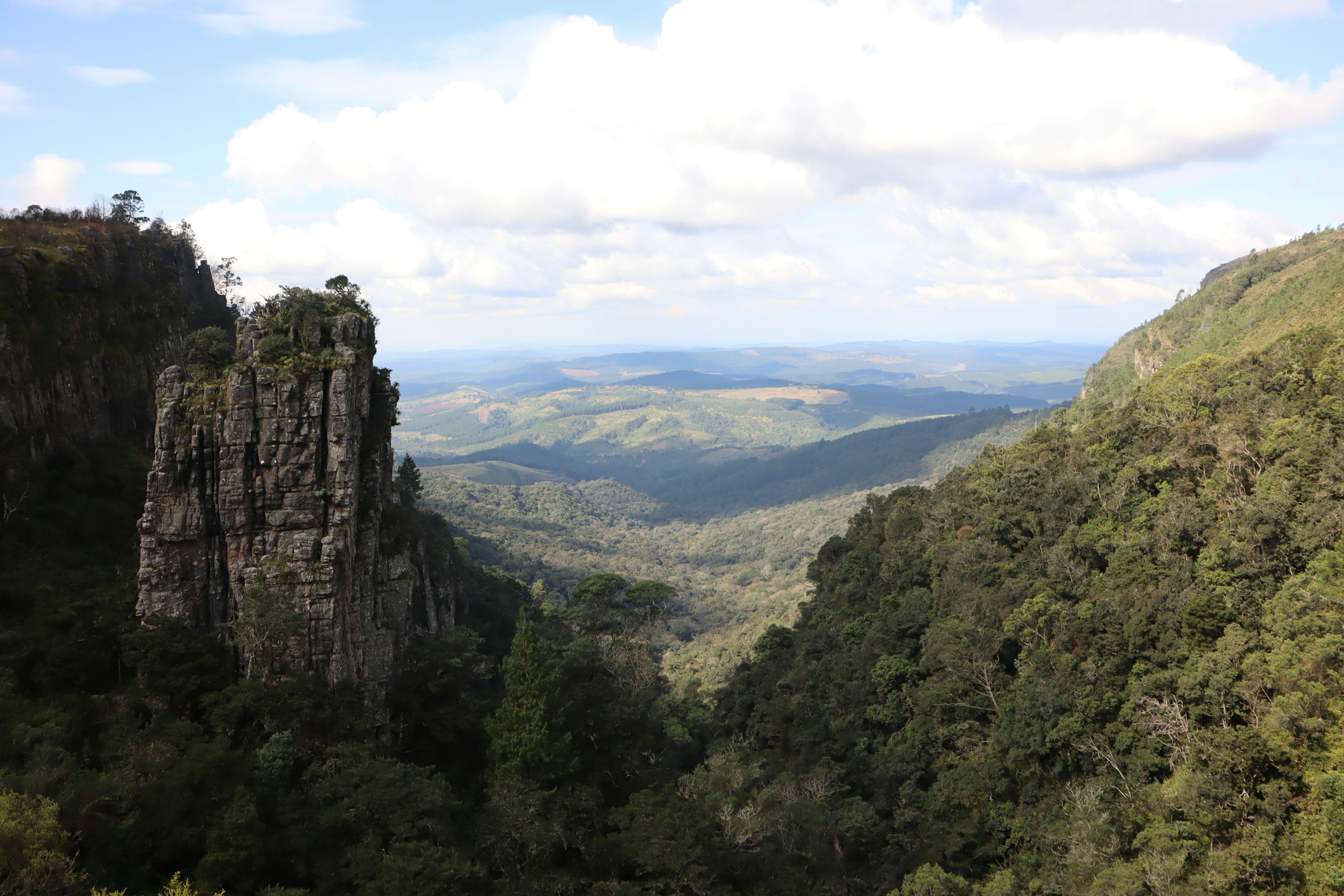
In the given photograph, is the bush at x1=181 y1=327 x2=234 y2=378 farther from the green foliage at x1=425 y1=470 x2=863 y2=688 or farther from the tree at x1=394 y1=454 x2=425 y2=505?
the green foliage at x1=425 y1=470 x2=863 y2=688

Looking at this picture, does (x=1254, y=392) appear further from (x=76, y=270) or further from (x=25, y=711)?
(x=76, y=270)

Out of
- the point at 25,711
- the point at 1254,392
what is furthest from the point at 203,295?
the point at 1254,392

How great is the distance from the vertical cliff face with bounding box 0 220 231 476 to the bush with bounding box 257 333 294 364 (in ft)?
44.7

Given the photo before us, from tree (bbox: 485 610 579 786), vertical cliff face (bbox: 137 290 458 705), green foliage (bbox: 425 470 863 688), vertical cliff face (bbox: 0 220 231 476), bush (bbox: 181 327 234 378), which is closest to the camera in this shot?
vertical cliff face (bbox: 137 290 458 705)

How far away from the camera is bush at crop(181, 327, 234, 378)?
31.1 meters

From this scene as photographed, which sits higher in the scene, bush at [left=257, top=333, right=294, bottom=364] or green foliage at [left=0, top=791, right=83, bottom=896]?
bush at [left=257, top=333, right=294, bottom=364]

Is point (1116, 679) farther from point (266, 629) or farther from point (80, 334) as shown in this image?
point (80, 334)

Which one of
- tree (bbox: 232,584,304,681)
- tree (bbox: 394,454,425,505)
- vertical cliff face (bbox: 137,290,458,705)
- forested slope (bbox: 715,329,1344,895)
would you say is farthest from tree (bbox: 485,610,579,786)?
tree (bbox: 394,454,425,505)

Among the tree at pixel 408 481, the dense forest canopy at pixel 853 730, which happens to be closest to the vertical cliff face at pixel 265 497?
the dense forest canopy at pixel 853 730

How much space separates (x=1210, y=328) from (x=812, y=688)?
8463 centimetres

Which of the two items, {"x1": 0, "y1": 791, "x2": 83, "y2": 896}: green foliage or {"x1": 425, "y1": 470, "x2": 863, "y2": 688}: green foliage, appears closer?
{"x1": 0, "y1": 791, "x2": 83, "y2": 896}: green foliage

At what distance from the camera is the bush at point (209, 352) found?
31.1 m

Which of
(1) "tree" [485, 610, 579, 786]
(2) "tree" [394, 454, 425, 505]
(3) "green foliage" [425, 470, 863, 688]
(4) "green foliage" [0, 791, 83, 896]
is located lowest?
(3) "green foliage" [425, 470, 863, 688]

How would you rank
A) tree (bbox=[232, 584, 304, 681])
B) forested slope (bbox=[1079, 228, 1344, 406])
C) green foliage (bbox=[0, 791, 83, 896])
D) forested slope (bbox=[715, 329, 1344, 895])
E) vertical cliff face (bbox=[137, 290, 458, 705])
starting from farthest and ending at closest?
forested slope (bbox=[1079, 228, 1344, 406])
vertical cliff face (bbox=[137, 290, 458, 705])
tree (bbox=[232, 584, 304, 681])
forested slope (bbox=[715, 329, 1344, 895])
green foliage (bbox=[0, 791, 83, 896])
